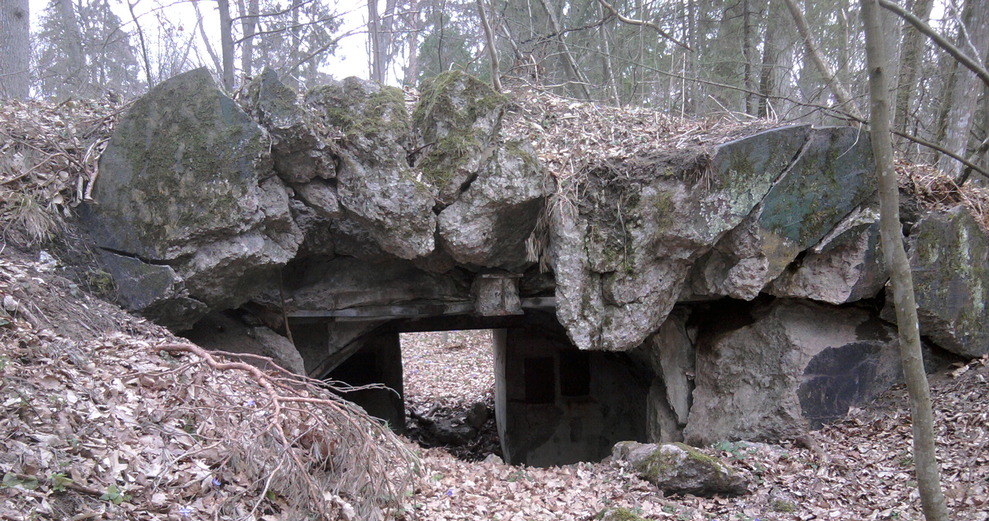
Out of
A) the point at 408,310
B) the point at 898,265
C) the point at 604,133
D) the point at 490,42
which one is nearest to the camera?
the point at 898,265

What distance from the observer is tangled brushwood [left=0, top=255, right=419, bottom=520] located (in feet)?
10.0

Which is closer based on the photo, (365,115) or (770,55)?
(365,115)

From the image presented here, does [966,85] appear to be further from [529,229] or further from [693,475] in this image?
[693,475]

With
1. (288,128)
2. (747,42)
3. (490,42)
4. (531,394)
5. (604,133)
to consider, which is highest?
(747,42)

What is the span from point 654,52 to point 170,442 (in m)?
9.32

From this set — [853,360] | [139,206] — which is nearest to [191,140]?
[139,206]

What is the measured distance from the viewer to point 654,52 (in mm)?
10508

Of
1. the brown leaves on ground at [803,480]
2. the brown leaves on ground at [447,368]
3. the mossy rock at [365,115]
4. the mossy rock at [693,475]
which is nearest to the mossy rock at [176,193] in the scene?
the mossy rock at [365,115]

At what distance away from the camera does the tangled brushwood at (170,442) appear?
3.05 m

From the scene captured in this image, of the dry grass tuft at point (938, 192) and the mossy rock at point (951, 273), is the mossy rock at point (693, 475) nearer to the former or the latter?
the mossy rock at point (951, 273)

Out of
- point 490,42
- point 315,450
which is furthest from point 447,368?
point 315,450

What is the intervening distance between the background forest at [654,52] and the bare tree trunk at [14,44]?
17 millimetres

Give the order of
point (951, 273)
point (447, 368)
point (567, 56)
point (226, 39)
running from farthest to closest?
point (447, 368) → point (567, 56) → point (226, 39) → point (951, 273)

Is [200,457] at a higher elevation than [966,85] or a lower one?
lower
